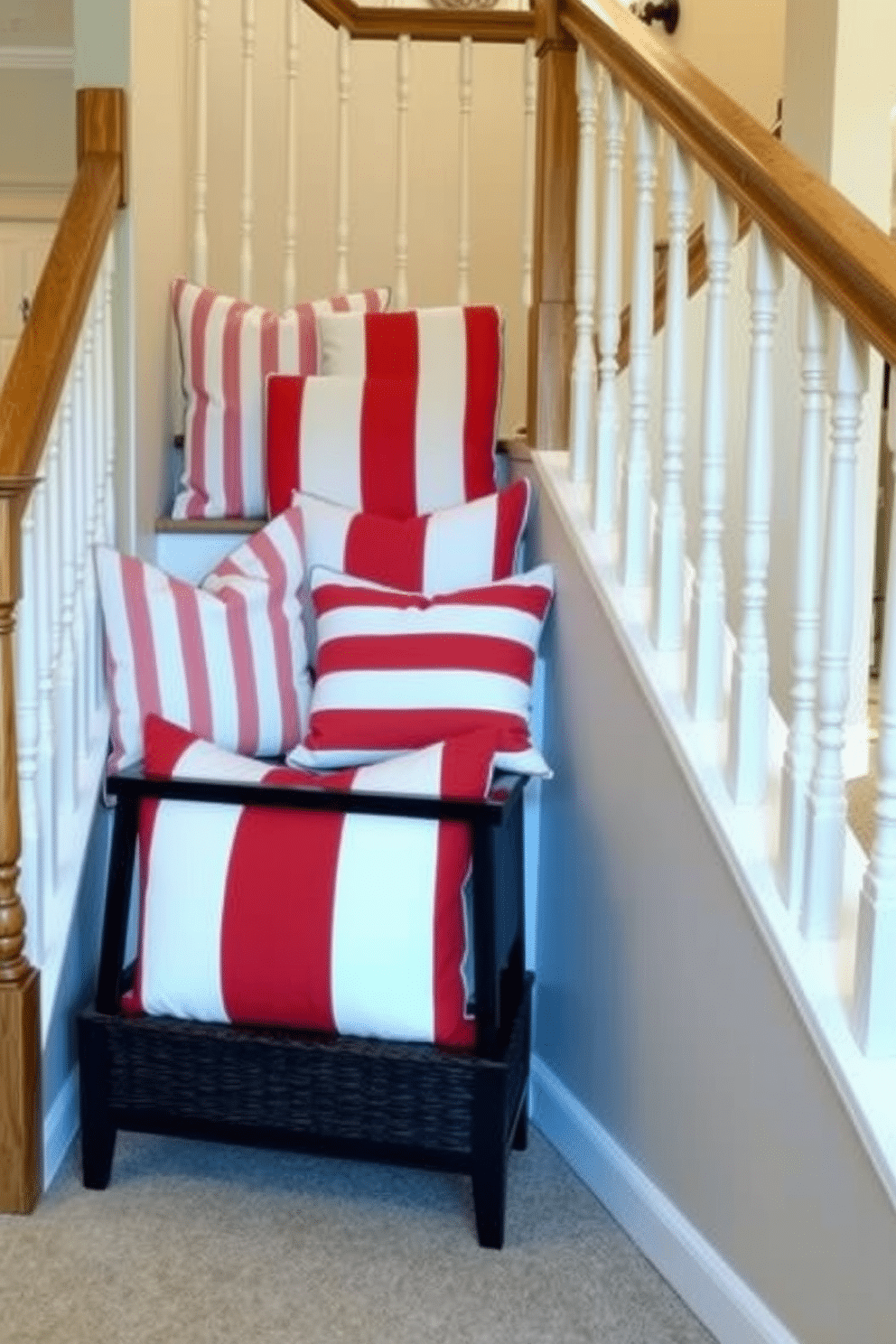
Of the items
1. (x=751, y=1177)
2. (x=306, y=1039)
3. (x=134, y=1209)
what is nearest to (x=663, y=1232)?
(x=751, y=1177)

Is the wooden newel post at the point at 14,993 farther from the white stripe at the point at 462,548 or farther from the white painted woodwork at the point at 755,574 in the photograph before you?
the white painted woodwork at the point at 755,574

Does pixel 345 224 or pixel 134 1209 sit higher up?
pixel 345 224

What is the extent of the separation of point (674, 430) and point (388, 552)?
64cm

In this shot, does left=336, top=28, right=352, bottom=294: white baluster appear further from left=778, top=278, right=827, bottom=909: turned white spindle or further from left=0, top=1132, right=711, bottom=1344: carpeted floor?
left=0, top=1132, right=711, bottom=1344: carpeted floor

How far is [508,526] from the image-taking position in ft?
7.93

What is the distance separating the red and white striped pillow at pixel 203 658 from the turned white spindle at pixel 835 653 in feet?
3.25

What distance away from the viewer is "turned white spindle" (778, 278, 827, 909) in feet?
5.21

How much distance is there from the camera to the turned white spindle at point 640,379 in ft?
6.70

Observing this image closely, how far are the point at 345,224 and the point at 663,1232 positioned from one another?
6.79ft

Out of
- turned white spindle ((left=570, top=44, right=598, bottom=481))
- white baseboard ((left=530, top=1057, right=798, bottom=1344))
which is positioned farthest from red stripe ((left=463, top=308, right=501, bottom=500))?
white baseboard ((left=530, top=1057, right=798, bottom=1344))

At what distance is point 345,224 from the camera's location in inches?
121

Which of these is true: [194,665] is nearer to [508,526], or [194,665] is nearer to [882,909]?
[508,526]

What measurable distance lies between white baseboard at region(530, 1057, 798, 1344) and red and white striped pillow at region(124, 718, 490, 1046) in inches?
12.4

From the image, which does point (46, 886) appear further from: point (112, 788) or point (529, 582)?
point (529, 582)
